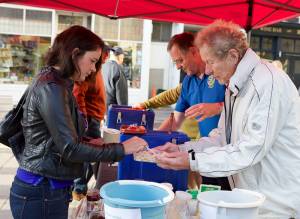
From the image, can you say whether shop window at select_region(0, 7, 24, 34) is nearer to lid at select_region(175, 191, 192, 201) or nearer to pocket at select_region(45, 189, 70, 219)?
pocket at select_region(45, 189, 70, 219)

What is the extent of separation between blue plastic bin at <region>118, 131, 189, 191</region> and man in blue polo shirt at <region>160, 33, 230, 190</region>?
0.53 m

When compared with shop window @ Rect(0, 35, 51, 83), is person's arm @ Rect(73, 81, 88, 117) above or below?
below

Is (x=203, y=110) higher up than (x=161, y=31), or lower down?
lower down

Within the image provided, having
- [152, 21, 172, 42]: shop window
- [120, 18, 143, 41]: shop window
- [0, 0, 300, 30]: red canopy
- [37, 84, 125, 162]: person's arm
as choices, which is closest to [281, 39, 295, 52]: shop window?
[152, 21, 172, 42]: shop window

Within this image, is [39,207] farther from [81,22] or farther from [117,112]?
[81,22]

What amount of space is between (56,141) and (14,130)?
35 centimetres

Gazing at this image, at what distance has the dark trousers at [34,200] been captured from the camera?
6.66 ft

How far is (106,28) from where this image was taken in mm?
11516

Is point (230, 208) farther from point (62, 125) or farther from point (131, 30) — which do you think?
point (131, 30)

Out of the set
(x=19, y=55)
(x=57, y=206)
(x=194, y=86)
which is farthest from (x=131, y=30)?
(x=57, y=206)

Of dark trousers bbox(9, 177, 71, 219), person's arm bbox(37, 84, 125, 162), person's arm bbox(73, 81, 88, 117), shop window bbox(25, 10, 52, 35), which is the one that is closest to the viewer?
person's arm bbox(37, 84, 125, 162)

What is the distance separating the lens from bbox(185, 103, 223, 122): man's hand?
2883 millimetres

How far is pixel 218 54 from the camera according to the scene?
195 cm

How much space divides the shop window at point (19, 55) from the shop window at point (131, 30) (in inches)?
83.3
